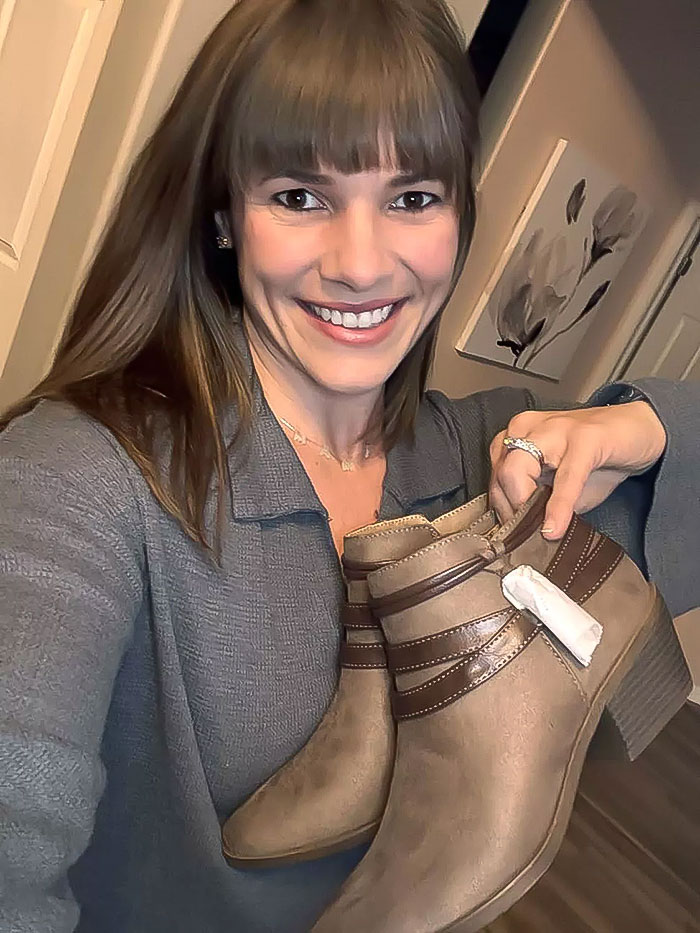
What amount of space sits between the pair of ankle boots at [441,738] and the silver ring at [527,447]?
36mm

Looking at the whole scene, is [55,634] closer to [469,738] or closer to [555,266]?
[469,738]

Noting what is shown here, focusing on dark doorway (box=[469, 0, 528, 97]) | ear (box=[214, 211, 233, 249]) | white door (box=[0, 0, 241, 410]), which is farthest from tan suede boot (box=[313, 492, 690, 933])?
dark doorway (box=[469, 0, 528, 97])

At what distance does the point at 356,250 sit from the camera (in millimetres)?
700

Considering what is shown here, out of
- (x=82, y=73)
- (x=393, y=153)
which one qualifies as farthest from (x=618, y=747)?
(x=82, y=73)

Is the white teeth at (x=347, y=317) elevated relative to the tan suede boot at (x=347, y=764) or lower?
elevated

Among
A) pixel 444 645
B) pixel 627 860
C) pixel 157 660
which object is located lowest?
pixel 627 860

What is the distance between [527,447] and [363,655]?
196mm

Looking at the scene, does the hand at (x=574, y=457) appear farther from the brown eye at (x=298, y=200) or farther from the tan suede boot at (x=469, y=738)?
the brown eye at (x=298, y=200)

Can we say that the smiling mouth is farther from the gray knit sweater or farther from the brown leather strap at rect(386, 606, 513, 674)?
the brown leather strap at rect(386, 606, 513, 674)

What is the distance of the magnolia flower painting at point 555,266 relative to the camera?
2.00 metres

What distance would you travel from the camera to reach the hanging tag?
2.08 ft

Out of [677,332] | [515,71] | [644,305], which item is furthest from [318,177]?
[677,332]

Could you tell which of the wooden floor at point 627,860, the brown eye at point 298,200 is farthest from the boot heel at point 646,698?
the wooden floor at point 627,860

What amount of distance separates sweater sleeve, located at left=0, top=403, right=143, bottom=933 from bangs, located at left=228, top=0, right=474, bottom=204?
0.25m
